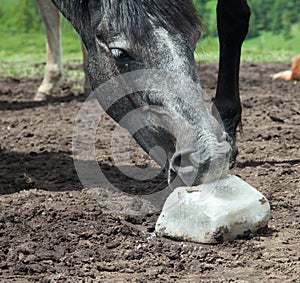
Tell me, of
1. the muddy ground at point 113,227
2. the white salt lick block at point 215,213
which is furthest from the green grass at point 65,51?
the white salt lick block at point 215,213

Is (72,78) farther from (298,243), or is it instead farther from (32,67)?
(298,243)

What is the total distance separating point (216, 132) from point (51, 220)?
102 centimetres

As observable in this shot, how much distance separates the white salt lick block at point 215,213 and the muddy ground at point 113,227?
0.06m

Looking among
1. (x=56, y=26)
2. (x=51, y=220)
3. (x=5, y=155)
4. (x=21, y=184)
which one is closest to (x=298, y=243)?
(x=51, y=220)

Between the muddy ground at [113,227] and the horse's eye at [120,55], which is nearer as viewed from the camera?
the muddy ground at [113,227]

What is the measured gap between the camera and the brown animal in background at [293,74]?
9.44 m

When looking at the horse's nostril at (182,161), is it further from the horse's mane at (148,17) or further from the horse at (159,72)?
the horse's mane at (148,17)

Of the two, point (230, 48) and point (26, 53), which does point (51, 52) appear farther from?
point (26, 53)

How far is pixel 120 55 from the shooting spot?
3953mm

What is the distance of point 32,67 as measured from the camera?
477 inches

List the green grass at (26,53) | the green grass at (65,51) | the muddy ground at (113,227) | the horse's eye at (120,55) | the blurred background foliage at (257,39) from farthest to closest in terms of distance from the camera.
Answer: the blurred background foliage at (257,39) < the green grass at (65,51) < the green grass at (26,53) < the horse's eye at (120,55) < the muddy ground at (113,227)

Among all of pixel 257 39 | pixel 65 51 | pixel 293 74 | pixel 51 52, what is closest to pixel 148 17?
pixel 51 52

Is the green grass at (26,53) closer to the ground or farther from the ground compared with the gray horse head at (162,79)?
closer to the ground

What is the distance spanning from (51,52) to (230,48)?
4198 mm
